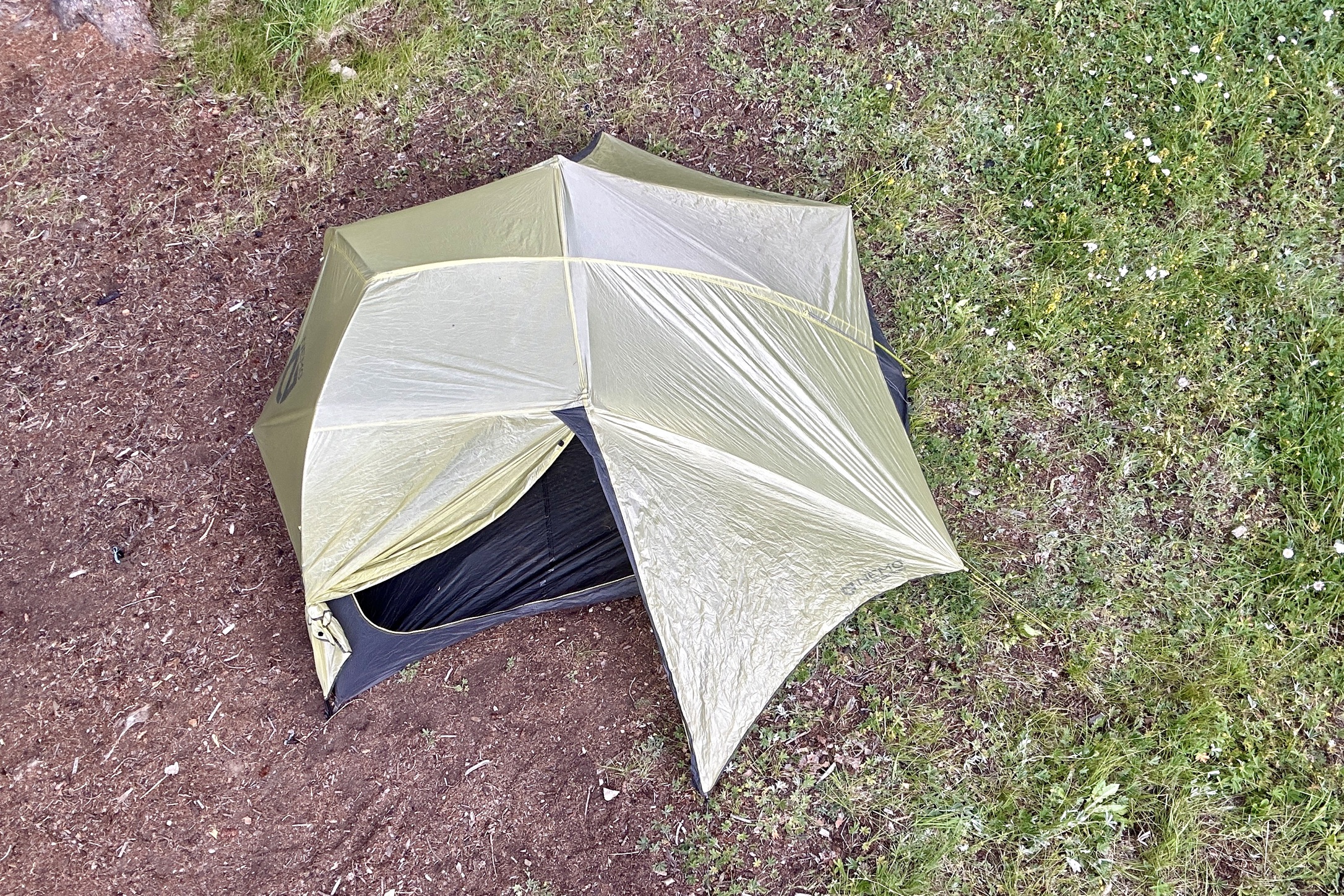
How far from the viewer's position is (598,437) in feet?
10.2

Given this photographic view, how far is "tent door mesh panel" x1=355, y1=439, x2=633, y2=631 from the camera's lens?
3.93 m

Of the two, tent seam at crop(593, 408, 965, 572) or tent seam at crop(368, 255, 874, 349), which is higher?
tent seam at crop(368, 255, 874, 349)

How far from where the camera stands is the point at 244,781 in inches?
149

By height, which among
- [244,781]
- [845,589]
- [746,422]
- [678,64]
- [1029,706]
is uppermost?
[678,64]

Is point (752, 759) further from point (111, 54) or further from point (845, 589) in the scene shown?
point (111, 54)

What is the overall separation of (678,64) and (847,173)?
1335 millimetres

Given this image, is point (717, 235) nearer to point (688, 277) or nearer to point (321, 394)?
point (688, 277)

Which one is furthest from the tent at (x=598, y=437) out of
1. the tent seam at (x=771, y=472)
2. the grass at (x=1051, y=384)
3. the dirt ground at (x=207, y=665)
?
the grass at (x=1051, y=384)

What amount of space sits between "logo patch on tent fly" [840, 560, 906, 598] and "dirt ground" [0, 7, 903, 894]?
1057mm

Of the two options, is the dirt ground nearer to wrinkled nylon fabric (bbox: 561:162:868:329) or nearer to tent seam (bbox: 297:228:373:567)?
tent seam (bbox: 297:228:373:567)

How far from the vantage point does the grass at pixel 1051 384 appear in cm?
378

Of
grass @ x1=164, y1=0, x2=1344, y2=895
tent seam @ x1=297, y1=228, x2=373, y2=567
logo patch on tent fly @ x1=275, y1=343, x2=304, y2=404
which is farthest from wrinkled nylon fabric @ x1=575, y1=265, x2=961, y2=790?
logo patch on tent fly @ x1=275, y1=343, x2=304, y2=404

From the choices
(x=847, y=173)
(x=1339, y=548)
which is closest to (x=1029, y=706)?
(x=1339, y=548)

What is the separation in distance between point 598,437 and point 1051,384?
2.84m
